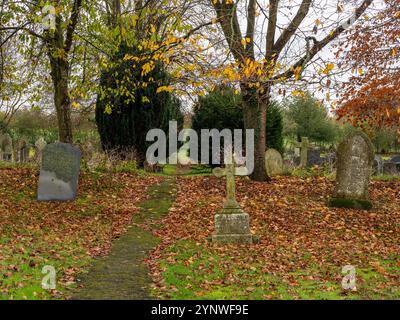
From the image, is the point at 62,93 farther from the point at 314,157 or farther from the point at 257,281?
the point at 314,157

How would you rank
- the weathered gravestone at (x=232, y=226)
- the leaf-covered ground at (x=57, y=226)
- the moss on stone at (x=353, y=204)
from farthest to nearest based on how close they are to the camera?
the moss on stone at (x=353, y=204), the weathered gravestone at (x=232, y=226), the leaf-covered ground at (x=57, y=226)

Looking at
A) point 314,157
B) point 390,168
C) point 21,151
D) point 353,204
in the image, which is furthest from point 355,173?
point 21,151

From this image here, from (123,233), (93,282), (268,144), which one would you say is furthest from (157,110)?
(93,282)

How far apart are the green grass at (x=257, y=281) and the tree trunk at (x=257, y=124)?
8.22m

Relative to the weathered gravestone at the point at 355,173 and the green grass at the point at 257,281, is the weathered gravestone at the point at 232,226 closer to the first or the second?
the green grass at the point at 257,281

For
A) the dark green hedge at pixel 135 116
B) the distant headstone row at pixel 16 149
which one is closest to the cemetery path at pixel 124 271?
the dark green hedge at pixel 135 116

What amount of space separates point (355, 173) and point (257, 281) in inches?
294

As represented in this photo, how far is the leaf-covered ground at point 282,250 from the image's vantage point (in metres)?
7.50

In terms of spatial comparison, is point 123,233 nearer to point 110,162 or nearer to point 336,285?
point 336,285

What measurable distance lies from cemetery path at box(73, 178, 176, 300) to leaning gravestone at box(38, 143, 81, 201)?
8.06 ft

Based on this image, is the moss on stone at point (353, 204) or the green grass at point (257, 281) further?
the moss on stone at point (353, 204)

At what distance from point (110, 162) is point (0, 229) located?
27.0 ft

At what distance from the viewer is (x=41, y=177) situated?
46.3 ft

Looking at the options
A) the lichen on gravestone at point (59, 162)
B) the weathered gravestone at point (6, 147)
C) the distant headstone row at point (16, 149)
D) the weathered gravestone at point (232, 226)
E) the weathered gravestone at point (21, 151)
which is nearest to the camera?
the weathered gravestone at point (232, 226)
